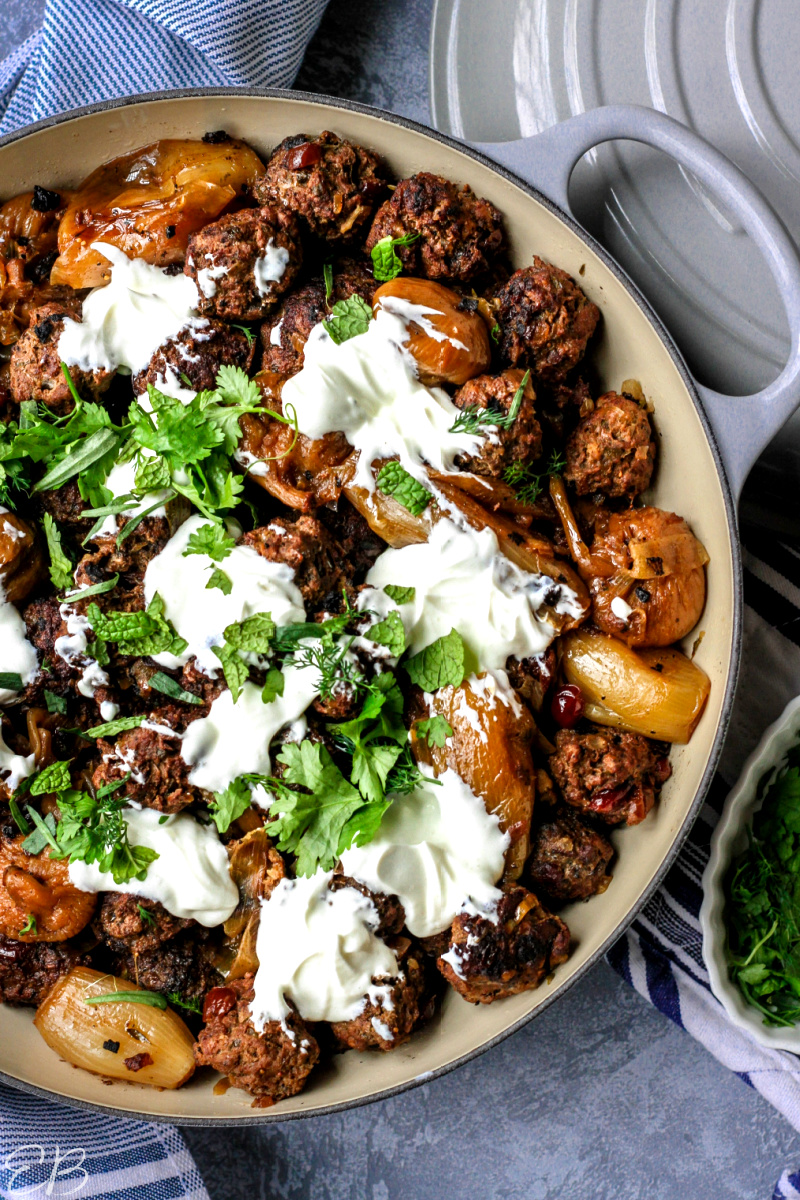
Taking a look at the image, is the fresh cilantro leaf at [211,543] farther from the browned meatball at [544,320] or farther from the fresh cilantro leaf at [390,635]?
the browned meatball at [544,320]

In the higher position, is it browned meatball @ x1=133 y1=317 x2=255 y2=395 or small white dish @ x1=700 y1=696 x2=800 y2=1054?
browned meatball @ x1=133 y1=317 x2=255 y2=395

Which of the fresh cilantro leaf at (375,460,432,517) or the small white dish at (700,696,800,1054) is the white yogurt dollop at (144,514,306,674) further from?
the small white dish at (700,696,800,1054)

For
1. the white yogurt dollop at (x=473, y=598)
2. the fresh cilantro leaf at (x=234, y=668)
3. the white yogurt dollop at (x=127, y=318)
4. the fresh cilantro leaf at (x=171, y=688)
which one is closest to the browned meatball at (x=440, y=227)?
A: the white yogurt dollop at (x=127, y=318)

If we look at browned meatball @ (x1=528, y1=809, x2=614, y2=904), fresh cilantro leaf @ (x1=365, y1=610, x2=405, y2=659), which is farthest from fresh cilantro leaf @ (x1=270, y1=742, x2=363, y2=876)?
browned meatball @ (x1=528, y1=809, x2=614, y2=904)

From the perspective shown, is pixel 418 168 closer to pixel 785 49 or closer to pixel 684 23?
pixel 684 23

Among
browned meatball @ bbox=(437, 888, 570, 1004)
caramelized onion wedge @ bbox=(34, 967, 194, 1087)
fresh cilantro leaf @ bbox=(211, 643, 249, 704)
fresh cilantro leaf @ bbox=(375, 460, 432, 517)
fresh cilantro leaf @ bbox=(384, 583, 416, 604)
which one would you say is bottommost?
caramelized onion wedge @ bbox=(34, 967, 194, 1087)

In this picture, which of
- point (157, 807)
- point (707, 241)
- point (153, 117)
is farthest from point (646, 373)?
point (157, 807)

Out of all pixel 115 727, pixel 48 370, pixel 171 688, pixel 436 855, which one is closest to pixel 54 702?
pixel 115 727
